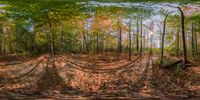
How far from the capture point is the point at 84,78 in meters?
9.09

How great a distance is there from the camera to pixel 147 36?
366 inches

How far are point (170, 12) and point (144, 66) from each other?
4.00 ft

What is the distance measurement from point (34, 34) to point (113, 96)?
190 centimetres

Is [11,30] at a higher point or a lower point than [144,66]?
higher

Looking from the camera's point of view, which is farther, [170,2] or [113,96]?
[170,2]

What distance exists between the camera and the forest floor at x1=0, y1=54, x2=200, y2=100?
8.98 meters

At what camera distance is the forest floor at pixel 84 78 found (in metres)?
8.98

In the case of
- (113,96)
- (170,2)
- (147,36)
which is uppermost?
(170,2)

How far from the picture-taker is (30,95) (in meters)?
8.95

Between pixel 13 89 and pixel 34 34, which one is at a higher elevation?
pixel 34 34

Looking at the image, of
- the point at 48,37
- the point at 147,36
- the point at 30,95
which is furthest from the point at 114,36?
the point at 30,95

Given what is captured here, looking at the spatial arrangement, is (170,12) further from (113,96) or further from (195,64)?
(113,96)

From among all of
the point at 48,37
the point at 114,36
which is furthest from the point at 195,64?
the point at 48,37

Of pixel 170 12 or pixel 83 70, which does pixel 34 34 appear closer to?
pixel 83 70
